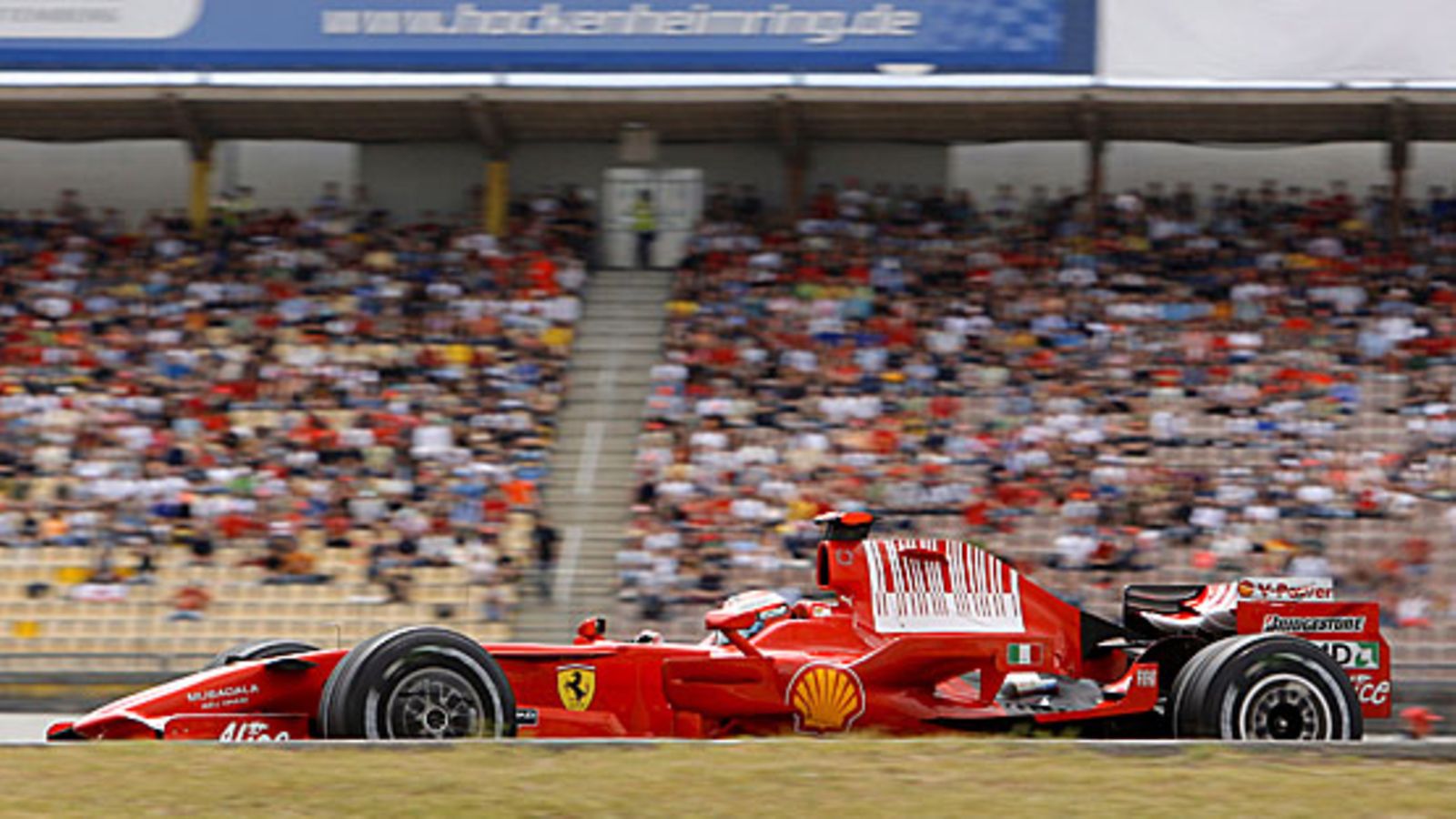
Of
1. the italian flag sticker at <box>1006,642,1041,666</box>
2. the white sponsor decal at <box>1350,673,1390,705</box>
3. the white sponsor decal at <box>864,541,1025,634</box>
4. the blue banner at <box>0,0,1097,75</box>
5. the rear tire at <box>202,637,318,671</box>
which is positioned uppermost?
the blue banner at <box>0,0,1097,75</box>

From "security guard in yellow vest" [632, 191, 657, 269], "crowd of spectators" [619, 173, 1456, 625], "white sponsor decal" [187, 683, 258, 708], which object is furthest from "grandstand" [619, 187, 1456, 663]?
"white sponsor decal" [187, 683, 258, 708]

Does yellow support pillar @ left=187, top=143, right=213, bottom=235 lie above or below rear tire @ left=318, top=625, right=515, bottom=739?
above

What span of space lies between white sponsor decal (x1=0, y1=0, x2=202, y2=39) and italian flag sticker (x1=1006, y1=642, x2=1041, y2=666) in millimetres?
14717

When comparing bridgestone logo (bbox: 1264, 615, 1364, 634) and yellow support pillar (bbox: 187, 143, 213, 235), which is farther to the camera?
yellow support pillar (bbox: 187, 143, 213, 235)

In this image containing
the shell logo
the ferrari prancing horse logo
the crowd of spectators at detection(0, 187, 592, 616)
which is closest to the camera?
the ferrari prancing horse logo

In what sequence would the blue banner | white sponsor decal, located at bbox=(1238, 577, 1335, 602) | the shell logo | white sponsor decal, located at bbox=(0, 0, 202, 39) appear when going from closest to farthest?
the shell logo → white sponsor decal, located at bbox=(1238, 577, 1335, 602) → the blue banner → white sponsor decal, located at bbox=(0, 0, 202, 39)

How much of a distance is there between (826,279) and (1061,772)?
Result: 1306 centimetres

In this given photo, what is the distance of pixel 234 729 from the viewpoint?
973cm

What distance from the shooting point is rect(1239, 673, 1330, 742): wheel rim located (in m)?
10.5

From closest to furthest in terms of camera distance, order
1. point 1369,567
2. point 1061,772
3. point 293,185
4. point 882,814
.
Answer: point 882,814
point 1061,772
point 1369,567
point 293,185

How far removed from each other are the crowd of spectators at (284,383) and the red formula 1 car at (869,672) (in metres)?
6.14

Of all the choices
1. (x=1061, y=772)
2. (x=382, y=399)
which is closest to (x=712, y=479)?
(x=382, y=399)

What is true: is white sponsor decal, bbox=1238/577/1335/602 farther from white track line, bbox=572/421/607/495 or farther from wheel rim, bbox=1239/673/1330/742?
white track line, bbox=572/421/607/495

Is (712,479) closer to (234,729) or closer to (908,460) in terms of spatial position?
(908,460)
